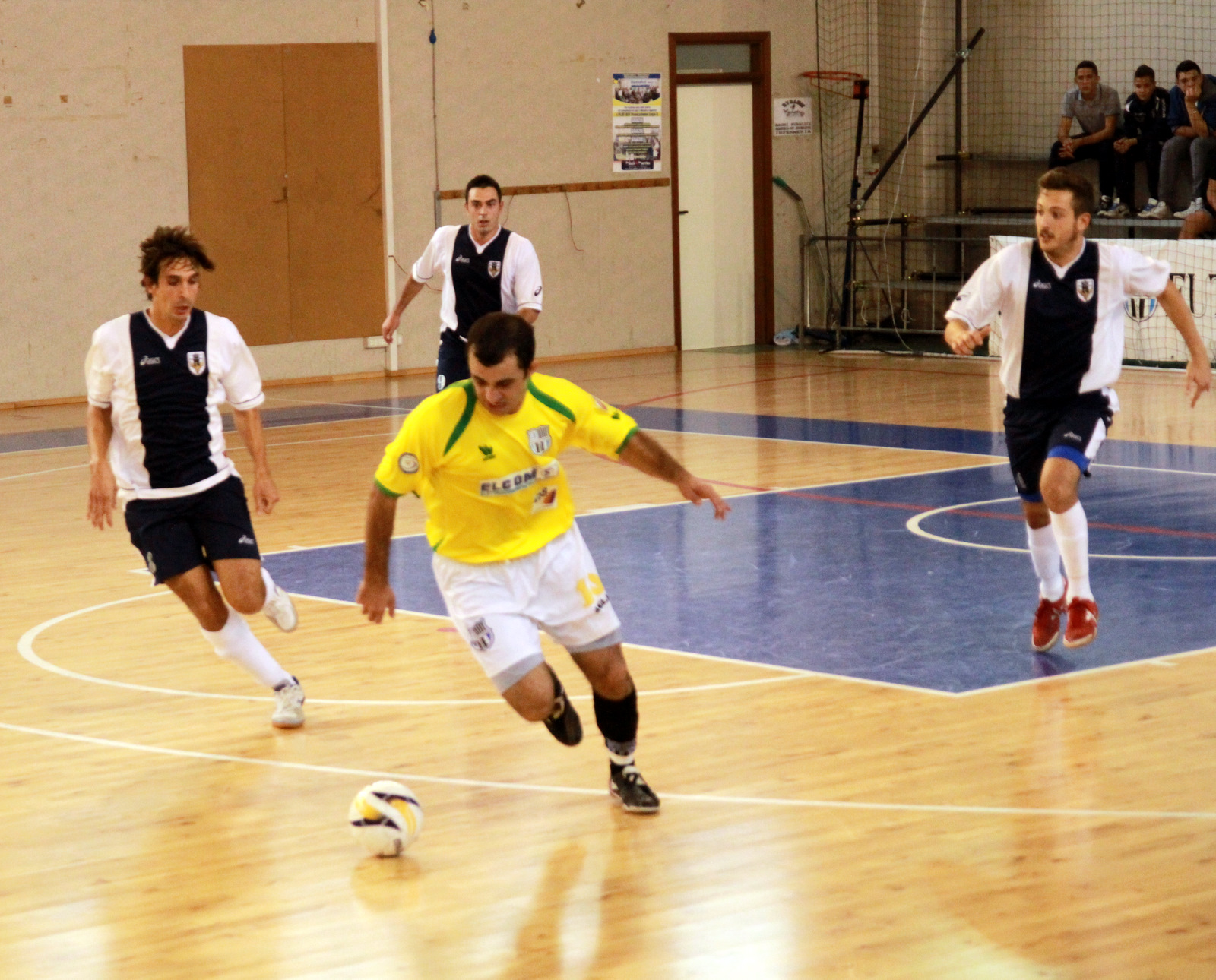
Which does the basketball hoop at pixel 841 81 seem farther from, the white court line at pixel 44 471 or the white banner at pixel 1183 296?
the white court line at pixel 44 471

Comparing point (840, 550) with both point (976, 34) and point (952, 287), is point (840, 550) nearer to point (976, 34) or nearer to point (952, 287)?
point (952, 287)

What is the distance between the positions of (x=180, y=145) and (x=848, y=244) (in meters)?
7.89

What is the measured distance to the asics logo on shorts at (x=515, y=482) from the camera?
539 centimetres

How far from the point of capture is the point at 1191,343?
24.8ft

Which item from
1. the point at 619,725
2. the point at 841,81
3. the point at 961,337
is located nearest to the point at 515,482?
the point at 619,725

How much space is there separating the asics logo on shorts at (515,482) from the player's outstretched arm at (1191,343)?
3.17 meters

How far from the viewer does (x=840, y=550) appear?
383 inches

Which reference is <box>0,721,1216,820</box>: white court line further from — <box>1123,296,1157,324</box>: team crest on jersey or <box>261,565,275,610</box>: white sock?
<box>1123,296,1157,324</box>: team crest on jersey

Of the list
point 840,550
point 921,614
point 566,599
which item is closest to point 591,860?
point 566,599

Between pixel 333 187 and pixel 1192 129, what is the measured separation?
8.60 m

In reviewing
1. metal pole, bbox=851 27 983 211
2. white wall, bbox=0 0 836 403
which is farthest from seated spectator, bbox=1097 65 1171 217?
white wall, bbox=0 0 836 403

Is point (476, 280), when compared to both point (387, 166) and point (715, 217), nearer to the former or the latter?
Answer: point (387, 166)

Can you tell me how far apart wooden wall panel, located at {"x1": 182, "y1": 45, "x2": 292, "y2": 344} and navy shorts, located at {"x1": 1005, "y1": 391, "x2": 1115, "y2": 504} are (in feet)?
37.3

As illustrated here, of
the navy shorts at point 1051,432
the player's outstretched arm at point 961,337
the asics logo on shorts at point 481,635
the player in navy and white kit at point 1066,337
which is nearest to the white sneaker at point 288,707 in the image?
the asics logo on shorts at point 481,635
